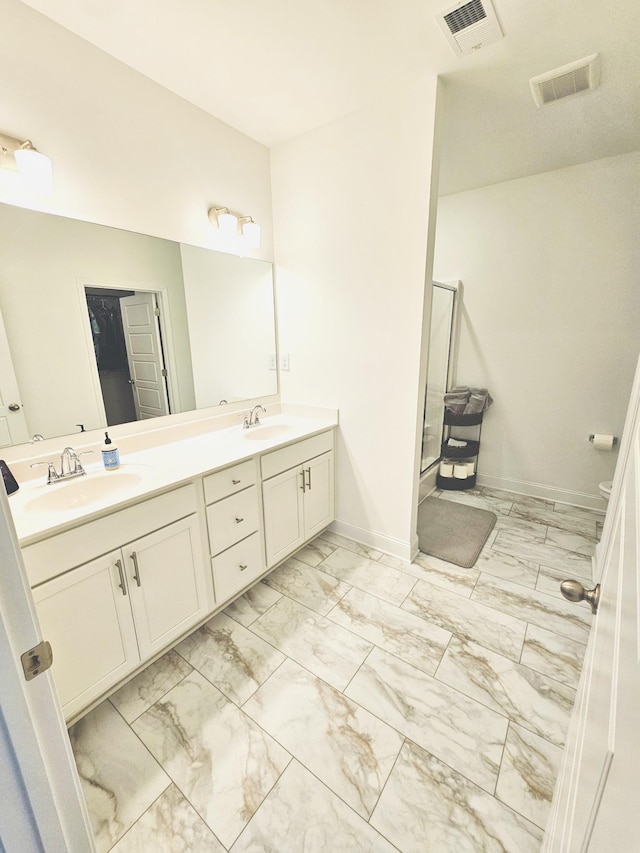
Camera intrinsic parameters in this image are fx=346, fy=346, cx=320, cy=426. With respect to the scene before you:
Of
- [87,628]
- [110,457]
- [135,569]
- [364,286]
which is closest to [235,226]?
[364,286]

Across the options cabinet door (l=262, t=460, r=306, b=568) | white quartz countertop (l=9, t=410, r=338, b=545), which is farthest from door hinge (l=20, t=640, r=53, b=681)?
cabinet door (l=262, t=460, r=306, b=568)

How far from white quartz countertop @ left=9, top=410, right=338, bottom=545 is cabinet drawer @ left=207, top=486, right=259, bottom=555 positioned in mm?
208

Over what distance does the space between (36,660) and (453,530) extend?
2.50 m

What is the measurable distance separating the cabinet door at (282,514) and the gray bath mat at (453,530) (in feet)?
2.98

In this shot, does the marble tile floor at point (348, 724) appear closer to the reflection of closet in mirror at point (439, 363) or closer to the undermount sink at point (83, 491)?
the undermount sink at point (83, 491)

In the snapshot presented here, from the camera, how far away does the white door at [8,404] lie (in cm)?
138

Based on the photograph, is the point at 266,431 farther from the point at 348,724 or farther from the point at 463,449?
the point at 463,449

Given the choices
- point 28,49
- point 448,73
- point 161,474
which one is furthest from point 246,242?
point 161,474

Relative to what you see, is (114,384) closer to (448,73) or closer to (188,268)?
(188,268)

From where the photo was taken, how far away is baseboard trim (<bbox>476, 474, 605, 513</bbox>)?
2.82m

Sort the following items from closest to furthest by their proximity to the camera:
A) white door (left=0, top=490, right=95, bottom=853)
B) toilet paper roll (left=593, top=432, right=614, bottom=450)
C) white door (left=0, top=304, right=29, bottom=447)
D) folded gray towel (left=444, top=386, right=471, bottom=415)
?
white door (left=0, top=490, right=95, bottom=853) < white door (left=0, top=304, right=29, bottom=447) < toilet paper roll (left=593, top=432, right=614, bottom=450) < folded gray towel (left=444, top=386, right=471, bottom=415)

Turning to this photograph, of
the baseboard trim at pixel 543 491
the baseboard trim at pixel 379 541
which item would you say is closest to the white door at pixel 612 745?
the baseboard trim at pixel 379 541

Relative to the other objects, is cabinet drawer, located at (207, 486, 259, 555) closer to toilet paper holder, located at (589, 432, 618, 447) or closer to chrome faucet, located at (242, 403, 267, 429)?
chrome faucet, located at (242, 403, 267, 429)

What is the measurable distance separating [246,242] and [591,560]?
9.82 ft
